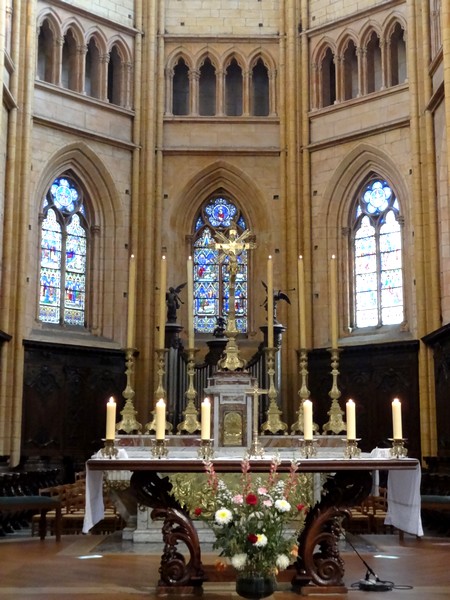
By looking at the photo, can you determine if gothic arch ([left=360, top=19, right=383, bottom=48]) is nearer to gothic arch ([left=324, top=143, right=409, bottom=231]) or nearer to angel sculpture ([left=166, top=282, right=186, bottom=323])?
gothic arch ([left=324, top=143, right=409, bottom=231])

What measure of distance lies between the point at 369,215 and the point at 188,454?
37.9 feet

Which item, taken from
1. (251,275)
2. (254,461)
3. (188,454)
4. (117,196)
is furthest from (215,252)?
(254,461)

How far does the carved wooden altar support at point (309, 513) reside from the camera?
7.74m

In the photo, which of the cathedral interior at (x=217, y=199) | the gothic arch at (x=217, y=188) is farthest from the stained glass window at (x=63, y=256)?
the gothic arch at (x=217, y=188)

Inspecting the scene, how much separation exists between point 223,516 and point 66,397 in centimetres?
1345

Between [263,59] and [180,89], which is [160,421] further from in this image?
[263,59]

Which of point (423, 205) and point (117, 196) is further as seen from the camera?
point (117, 196)

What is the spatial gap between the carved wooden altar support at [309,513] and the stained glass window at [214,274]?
1369cm

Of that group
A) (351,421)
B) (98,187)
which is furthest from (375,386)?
(351,421)

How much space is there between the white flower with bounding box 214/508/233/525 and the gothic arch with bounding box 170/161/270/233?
15.6 meters

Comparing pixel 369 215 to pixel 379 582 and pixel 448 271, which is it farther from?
pixel 379 582

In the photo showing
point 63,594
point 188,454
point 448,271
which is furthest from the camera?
point 448,271

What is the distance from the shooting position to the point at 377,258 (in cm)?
2147

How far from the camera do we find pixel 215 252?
74.0ft
